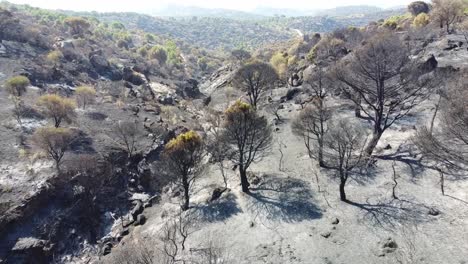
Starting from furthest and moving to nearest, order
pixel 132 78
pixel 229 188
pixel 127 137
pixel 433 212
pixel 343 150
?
pixel 132 78
pixel 127 137
pixel 229 188
pixel 343 150
pixel 433 212

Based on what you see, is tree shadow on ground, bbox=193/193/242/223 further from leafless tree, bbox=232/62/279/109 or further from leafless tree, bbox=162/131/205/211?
leafless tree, bbox=232/62/279/109

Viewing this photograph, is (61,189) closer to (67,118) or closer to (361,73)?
(67,118)

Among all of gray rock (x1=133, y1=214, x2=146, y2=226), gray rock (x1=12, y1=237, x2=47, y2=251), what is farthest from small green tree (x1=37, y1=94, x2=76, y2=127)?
gray rock (x1=133, y1=214, x2=146, y2=226)

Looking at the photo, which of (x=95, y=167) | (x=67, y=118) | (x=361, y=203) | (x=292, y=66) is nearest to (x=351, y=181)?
(x=361, y=203)

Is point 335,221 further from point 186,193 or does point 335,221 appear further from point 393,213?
point 186,193

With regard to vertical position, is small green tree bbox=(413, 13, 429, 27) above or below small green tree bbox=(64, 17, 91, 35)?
above

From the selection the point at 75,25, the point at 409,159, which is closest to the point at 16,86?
the point at 409,159
